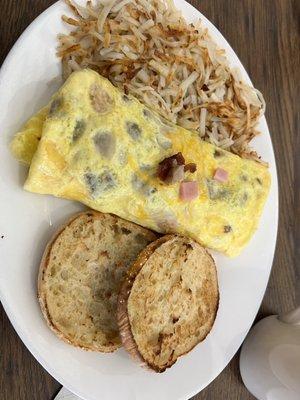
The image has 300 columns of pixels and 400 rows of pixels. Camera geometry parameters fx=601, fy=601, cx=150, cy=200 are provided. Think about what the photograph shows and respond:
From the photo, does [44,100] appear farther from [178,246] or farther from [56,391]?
[56,391]

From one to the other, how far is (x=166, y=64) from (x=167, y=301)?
90 centimetres

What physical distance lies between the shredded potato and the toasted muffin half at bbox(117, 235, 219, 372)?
49 centimetres

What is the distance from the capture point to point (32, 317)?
2.03m

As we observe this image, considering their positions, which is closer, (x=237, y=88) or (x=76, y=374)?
(x=76, y=374)

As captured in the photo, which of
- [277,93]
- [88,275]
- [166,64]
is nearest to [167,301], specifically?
[88,275]

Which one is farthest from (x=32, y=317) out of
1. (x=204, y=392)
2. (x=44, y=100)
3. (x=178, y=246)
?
(x=204, y=392)

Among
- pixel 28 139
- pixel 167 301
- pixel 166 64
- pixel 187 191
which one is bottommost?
pixel 167 301

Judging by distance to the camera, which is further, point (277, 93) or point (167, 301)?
point (277, 93)

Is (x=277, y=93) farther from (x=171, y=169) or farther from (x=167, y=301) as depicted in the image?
(x=167, y=301)

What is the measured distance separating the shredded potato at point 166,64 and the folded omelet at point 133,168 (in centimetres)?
17

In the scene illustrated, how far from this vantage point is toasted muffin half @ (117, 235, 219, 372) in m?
2.12

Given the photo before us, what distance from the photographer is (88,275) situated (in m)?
2.15

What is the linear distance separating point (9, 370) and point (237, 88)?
1416mm

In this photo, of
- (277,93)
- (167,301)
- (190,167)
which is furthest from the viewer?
(277,93)
